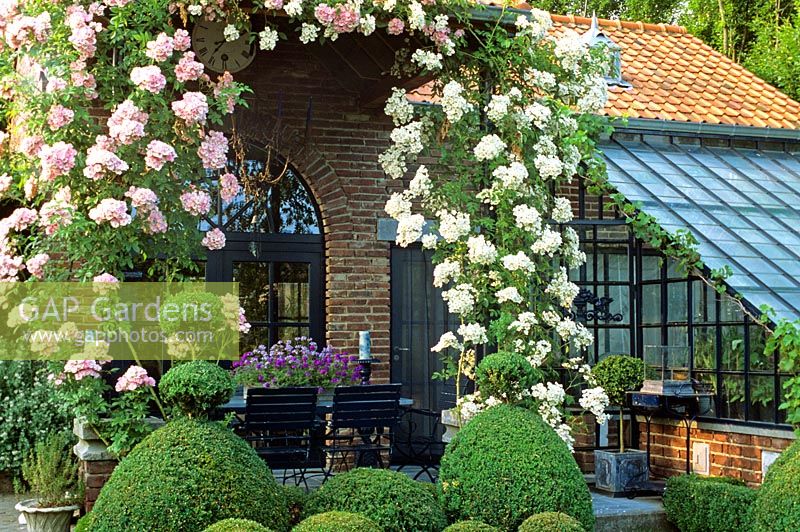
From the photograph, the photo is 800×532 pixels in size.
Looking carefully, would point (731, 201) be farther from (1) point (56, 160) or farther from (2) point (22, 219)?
(2) point (22, 219)

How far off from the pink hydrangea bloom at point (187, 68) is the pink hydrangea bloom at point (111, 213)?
2.85 feet

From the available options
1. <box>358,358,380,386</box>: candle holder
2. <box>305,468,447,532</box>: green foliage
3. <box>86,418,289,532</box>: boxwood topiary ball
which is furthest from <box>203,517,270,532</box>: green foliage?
<box>358,358,380,386</box>: candle holder

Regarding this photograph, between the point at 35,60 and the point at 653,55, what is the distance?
9296 millimetres

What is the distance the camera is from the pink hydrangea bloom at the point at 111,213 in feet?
19.5

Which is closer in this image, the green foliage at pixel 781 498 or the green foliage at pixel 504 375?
the green foliage at pixel 781 498

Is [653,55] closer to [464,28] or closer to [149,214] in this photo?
[464,28]

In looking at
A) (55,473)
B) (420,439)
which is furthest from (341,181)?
(55,473)

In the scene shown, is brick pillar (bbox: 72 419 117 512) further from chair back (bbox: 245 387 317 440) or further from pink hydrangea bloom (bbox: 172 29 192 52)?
pink hydrangea bloom (bbox: 172 29 192 52)

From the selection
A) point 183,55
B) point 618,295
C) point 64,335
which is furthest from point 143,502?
point 618,295

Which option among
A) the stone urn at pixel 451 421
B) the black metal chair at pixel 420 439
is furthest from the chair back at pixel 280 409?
the black metal chair at pixel 420 439

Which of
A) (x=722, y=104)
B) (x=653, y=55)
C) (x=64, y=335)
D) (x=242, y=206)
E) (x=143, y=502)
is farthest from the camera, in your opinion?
(x=653, y=55)

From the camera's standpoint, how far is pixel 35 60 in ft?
20.8

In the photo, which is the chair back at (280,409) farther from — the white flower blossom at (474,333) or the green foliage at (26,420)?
the green foliage at (26,420)

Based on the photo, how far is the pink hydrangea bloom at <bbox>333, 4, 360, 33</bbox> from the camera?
643cm
